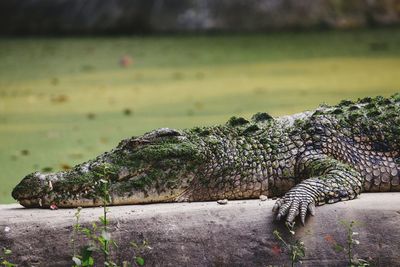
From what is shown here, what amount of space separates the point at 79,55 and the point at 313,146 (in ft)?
24.1

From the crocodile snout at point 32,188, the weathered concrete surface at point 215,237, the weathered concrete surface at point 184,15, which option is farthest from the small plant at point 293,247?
the weathered concrete surface at point 184,15

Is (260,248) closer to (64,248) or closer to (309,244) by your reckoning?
(309,244)

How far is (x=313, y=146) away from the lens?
4.09m

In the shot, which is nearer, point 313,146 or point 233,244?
point 233,244

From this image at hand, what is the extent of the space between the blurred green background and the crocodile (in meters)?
1.79

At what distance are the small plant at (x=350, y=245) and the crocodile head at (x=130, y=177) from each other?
0.72m

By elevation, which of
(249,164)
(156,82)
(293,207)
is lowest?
(293,207)

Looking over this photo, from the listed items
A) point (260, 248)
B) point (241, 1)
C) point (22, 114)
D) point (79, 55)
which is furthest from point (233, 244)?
point (241, 1)

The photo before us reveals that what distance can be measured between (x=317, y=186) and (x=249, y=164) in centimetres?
38

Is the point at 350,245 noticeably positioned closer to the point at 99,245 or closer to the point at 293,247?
the point at 293,247

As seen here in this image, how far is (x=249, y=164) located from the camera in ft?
13.3

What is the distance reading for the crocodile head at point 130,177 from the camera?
12.5ft

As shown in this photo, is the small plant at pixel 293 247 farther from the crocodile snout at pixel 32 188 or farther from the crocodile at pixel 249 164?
the crocodile snout at pixel 32 188

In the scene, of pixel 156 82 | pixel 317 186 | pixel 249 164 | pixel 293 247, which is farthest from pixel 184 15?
pixel 293 247
